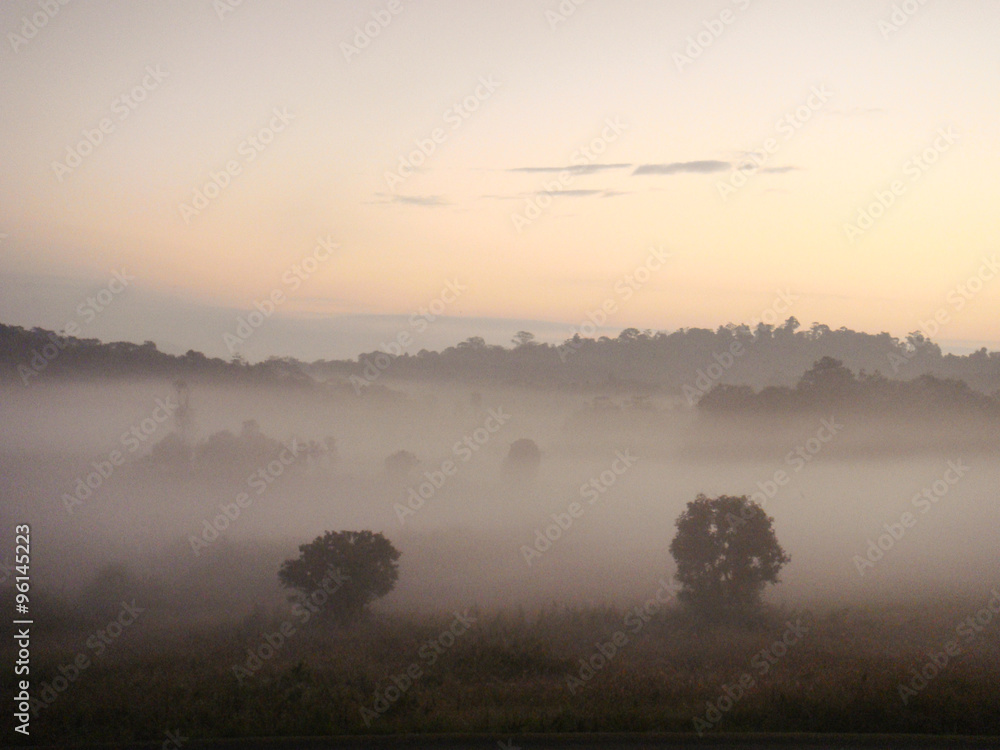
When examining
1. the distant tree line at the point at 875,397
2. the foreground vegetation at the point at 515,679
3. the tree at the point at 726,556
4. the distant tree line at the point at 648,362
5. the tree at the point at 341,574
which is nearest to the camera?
the foreground vegetation at the point at 515,679

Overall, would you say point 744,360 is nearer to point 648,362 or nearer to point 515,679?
point 648,362

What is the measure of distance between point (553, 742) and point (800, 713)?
A: 17.9 feet

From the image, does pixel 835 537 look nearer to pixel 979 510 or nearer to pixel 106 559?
pixel 979 510

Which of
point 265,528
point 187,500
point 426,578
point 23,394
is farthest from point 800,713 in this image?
point 23,394

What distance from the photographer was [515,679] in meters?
17.7

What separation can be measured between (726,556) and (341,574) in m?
16.8

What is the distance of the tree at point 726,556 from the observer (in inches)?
1166

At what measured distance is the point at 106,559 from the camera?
147 feet

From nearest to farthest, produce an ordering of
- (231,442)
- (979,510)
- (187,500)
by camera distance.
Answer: (979,510), (187,500), (231,442)

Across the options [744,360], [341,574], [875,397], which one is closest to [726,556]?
[341,574]

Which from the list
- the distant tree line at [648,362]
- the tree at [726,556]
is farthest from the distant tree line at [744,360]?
the tree at [726,556]

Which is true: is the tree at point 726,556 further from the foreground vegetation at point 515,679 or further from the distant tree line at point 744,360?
the distant tree line at point 744,360

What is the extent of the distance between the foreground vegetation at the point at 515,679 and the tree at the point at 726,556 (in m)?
2.42

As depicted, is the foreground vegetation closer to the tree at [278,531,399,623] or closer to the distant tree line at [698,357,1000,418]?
the tree at [278,531,399,623]
